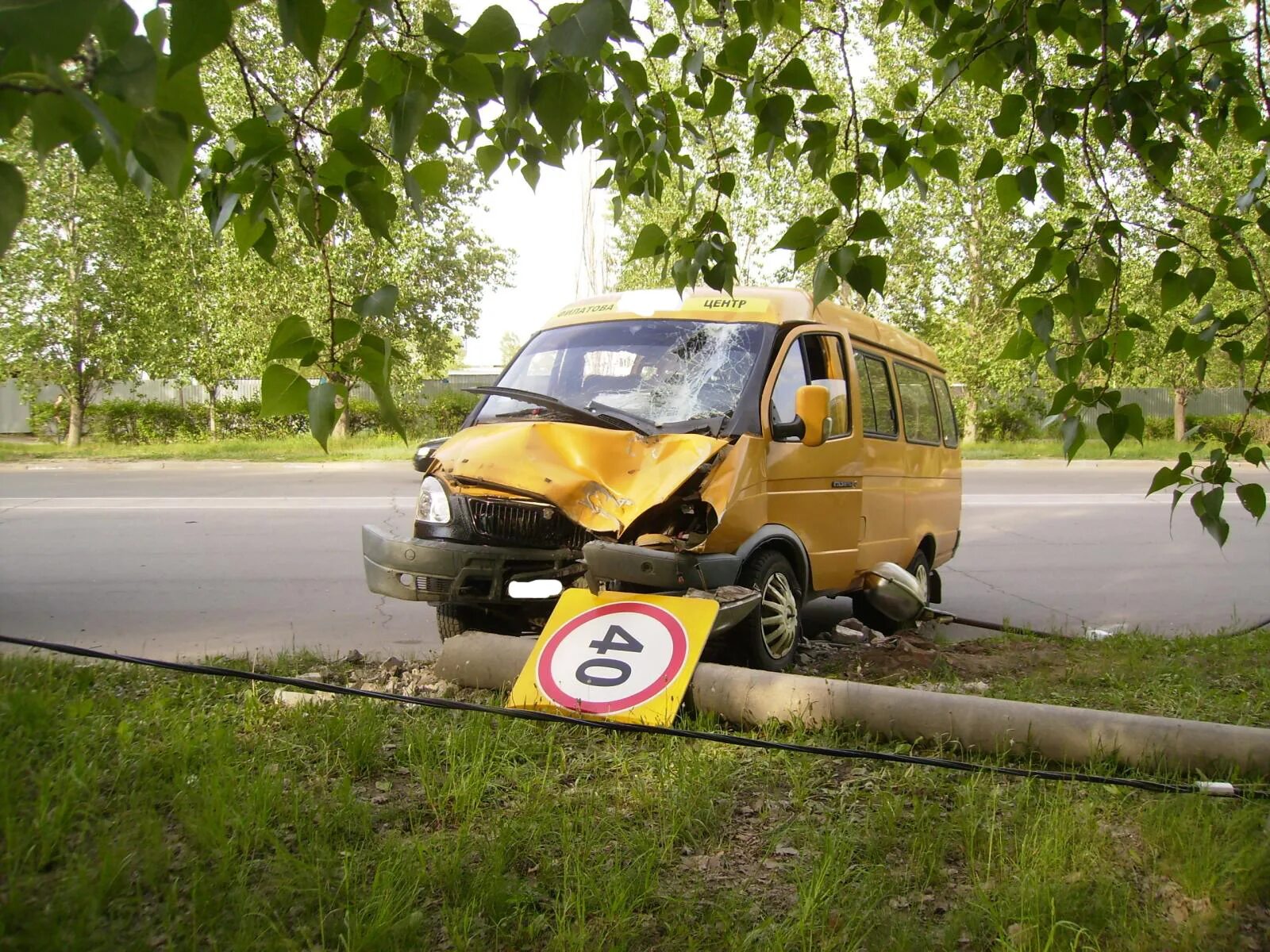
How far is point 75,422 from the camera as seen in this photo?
82.8 ft

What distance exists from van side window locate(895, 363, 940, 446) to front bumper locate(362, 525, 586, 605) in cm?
340

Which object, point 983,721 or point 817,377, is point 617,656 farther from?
point 817,377

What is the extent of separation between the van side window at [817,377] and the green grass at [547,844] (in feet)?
7.29

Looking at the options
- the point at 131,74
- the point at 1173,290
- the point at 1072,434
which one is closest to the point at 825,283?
the point at 1072,434

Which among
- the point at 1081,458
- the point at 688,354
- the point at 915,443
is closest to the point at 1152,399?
the point at 1081,458

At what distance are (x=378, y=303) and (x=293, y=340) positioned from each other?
185 mm

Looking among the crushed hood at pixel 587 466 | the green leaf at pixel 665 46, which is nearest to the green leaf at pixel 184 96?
the green leaf at pixel 665 46

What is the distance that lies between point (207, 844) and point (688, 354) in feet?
12.1

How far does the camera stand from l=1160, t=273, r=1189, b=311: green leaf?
345 centimetres

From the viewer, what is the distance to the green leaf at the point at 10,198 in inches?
45.3

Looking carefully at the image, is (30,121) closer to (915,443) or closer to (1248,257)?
(1248,257)

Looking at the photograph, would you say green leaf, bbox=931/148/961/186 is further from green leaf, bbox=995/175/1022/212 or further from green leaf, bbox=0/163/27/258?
green leaf, bbox=0/163/27/258

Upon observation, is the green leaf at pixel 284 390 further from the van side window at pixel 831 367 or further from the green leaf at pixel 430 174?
the van side window at pixel 831 367

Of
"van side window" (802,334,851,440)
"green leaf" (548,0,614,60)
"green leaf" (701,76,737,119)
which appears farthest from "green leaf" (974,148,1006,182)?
"van side window" (802,334,851,440)
